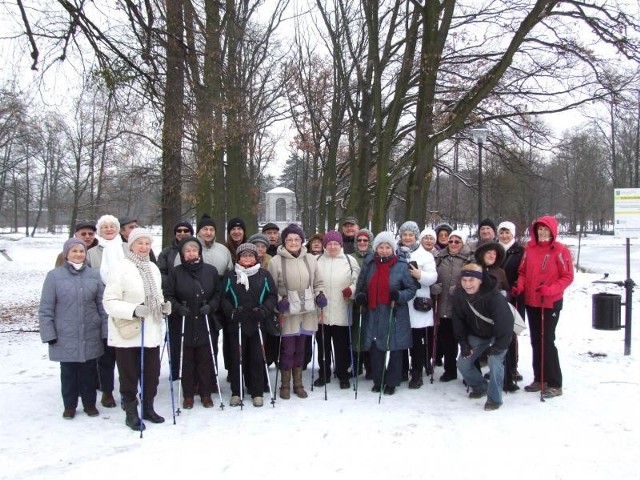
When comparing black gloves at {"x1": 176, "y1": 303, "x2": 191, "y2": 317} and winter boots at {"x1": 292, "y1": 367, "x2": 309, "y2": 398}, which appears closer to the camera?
black gloves at {"x1": 176, "y1": 303, "x2": 191, "y2": 317}

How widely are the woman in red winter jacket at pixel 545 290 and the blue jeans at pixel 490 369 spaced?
578 millimetres

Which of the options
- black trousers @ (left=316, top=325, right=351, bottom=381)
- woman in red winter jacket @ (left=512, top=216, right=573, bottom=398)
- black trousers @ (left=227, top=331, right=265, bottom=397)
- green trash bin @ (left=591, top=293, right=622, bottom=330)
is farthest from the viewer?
green trash bin @ (left=591, top=293, right=622, bottom=330)

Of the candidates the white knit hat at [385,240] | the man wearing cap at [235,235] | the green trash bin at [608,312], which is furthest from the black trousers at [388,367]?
the green trash bin at [608,312]

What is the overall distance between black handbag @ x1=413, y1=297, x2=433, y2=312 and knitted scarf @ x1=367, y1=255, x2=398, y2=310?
396 mm

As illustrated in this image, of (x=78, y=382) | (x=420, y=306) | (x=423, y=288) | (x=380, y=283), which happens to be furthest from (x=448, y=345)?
(x=78, y=382)

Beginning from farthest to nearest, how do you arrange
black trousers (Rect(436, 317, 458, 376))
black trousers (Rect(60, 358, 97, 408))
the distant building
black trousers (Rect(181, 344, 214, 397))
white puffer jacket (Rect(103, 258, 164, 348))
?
the distant building < black trousers (Rect(436, 317, 458, 376)) < black trousers (Rect(181, 344, 214, 397)) < black trousers (Rect(60, 358, 97, 408)) < white puffer jacket (Rect(103, 258, 164, 348))

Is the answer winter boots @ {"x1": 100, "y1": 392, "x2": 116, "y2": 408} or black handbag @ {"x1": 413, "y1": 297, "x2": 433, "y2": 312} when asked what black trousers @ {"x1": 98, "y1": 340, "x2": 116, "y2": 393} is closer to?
winter boots @ {"x1": 100, "y1": 392, "x2": 116, "y2": 408}

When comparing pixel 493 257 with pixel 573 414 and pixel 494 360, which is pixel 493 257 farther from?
pixel 573 414

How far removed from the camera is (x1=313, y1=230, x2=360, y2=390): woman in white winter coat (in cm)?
587

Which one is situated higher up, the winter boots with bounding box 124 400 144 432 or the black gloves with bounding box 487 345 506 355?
the black gloves with bounding box 487 345 506 355

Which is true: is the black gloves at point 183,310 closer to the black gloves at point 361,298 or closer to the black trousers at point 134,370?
the black trousers at point 134,370

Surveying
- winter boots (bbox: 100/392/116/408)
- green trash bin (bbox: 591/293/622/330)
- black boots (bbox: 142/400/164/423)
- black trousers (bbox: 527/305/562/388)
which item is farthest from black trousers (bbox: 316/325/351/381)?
green trash bin (bbox: 591/293/622/330)

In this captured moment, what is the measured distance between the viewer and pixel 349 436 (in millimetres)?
4477

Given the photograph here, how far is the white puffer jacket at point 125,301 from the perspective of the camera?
15.0 feet
